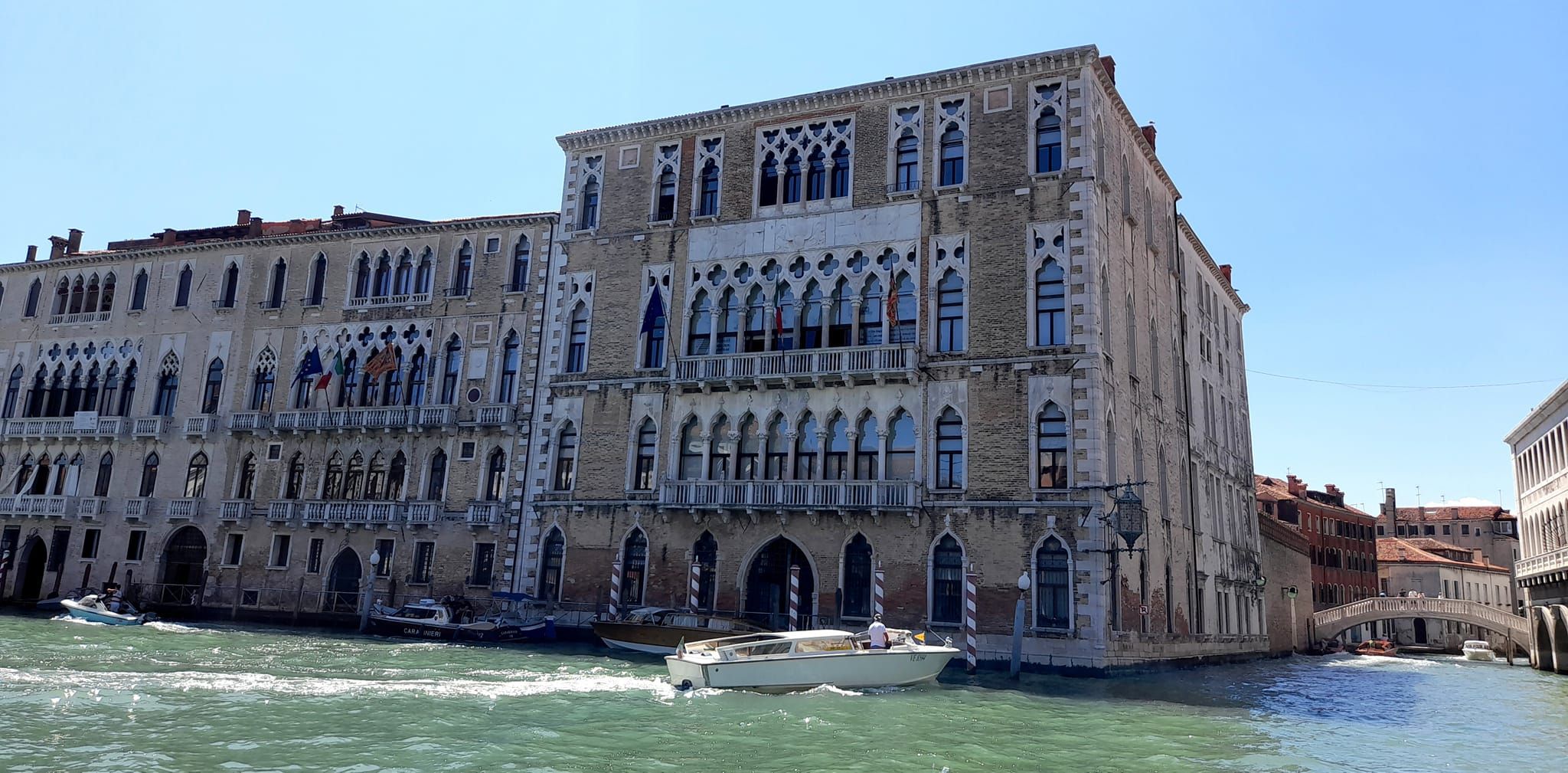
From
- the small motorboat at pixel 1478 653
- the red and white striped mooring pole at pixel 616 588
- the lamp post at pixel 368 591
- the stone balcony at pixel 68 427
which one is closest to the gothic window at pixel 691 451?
the red and white striped mooring pole at pixel 616 588

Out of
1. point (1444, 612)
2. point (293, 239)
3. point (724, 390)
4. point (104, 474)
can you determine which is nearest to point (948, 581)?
point (724, 390)

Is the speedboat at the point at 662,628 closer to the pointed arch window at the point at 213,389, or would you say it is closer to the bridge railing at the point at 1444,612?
the pointed arch window at the point at 213,389

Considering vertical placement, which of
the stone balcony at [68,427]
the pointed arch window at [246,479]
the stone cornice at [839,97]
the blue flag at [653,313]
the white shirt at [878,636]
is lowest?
the white shirt at [878,636]

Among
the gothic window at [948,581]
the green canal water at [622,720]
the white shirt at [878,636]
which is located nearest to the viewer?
the green canal water at [622,720]

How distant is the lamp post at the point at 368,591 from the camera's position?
3041 cm

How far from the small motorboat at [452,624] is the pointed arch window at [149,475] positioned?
10994 mm

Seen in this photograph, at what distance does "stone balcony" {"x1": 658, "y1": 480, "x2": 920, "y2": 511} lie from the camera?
82.9 ft

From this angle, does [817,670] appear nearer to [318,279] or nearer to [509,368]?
[509,368]

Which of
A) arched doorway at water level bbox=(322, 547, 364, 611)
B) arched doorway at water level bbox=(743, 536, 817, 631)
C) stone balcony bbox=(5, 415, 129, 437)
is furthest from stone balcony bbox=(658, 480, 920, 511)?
stone balcony bbox=(5, 415, 129, 437)

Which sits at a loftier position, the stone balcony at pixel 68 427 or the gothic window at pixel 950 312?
the gothic window at pixel 950 312

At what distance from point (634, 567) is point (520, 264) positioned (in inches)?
413

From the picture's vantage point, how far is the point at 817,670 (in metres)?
19.2

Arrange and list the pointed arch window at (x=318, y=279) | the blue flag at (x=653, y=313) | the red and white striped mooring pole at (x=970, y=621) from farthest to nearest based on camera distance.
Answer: the pointed arch window at (x=318, y=279) < the blue flag at (x=653, y=313) < the red and white striped mooring pole at (x=970, y=621)

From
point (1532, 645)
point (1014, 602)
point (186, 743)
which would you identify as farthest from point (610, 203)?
point (1532, 645)
